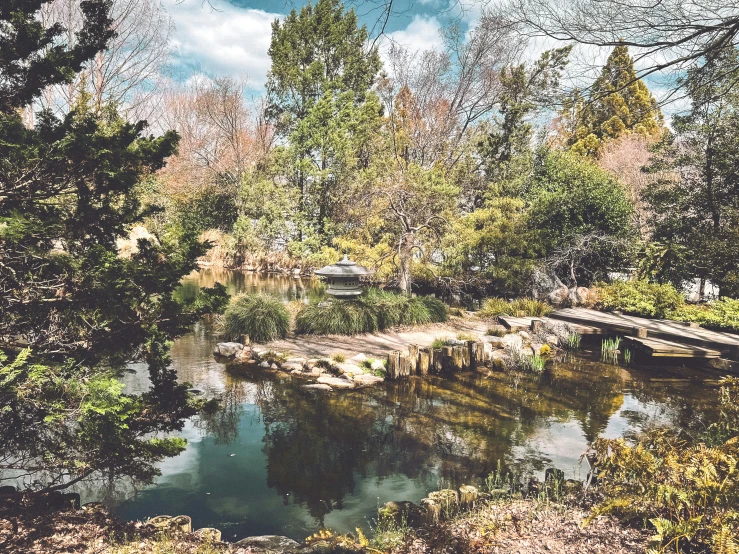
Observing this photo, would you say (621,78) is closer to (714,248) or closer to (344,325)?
(344,325)

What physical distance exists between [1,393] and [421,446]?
12.4ft

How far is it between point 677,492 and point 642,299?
9537 mm

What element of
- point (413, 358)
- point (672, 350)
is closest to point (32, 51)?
point (413, 358)

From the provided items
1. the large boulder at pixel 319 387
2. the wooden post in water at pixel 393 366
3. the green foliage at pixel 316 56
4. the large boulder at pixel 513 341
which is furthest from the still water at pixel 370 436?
the green foliage at pixel 316 56

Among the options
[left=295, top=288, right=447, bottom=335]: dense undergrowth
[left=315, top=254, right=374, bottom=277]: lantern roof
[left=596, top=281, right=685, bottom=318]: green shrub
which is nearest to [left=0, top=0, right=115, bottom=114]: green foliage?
[left=295, top=288, right=447, bottom=335]: dense undergrowth

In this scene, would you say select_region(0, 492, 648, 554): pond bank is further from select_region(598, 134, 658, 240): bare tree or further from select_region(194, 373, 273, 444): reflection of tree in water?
select_region(598, 134, 658, 240): bare tree

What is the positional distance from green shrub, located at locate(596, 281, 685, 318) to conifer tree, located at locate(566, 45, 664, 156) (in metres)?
4.06

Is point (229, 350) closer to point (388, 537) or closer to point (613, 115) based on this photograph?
point (388, 537)

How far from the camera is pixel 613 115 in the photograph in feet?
20.5

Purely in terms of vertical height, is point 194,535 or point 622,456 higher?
point 622,456

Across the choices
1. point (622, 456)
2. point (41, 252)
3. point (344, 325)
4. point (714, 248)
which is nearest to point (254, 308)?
point (344, 325)

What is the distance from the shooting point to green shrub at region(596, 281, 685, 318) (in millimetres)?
10602

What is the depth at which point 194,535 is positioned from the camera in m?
3.04

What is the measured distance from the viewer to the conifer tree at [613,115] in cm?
323
